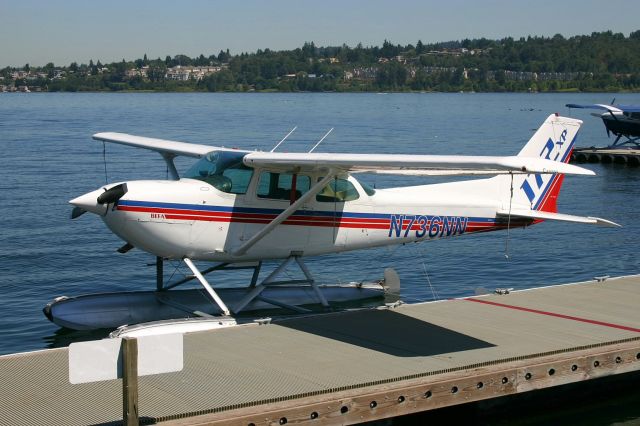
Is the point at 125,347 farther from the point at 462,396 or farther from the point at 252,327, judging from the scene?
the point at 252,327

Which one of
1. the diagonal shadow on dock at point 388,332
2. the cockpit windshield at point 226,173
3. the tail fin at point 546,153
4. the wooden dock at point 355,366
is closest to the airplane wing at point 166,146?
the cockpit windshield at point 226,173

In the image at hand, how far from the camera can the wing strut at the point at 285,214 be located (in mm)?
11266

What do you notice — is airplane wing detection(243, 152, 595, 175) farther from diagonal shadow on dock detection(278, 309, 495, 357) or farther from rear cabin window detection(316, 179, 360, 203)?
diagonal shadow on dock detection(278, 309, 495, 357)

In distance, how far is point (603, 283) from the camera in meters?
12.9

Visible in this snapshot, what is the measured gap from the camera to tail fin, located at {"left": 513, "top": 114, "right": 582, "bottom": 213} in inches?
514

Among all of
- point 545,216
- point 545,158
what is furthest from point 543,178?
point 545,216

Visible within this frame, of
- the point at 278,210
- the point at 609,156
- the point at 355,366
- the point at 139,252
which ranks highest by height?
the point at 278,210

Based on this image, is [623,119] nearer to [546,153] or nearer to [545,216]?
[546,153]

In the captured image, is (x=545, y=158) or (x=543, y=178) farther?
(x=543, y=178)

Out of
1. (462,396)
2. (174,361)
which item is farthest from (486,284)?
(174,361)

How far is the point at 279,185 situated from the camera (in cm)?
1171

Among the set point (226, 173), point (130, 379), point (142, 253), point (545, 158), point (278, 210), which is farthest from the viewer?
point (142, 253)

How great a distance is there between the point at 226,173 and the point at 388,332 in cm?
277

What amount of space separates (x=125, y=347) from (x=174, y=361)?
32 cm
